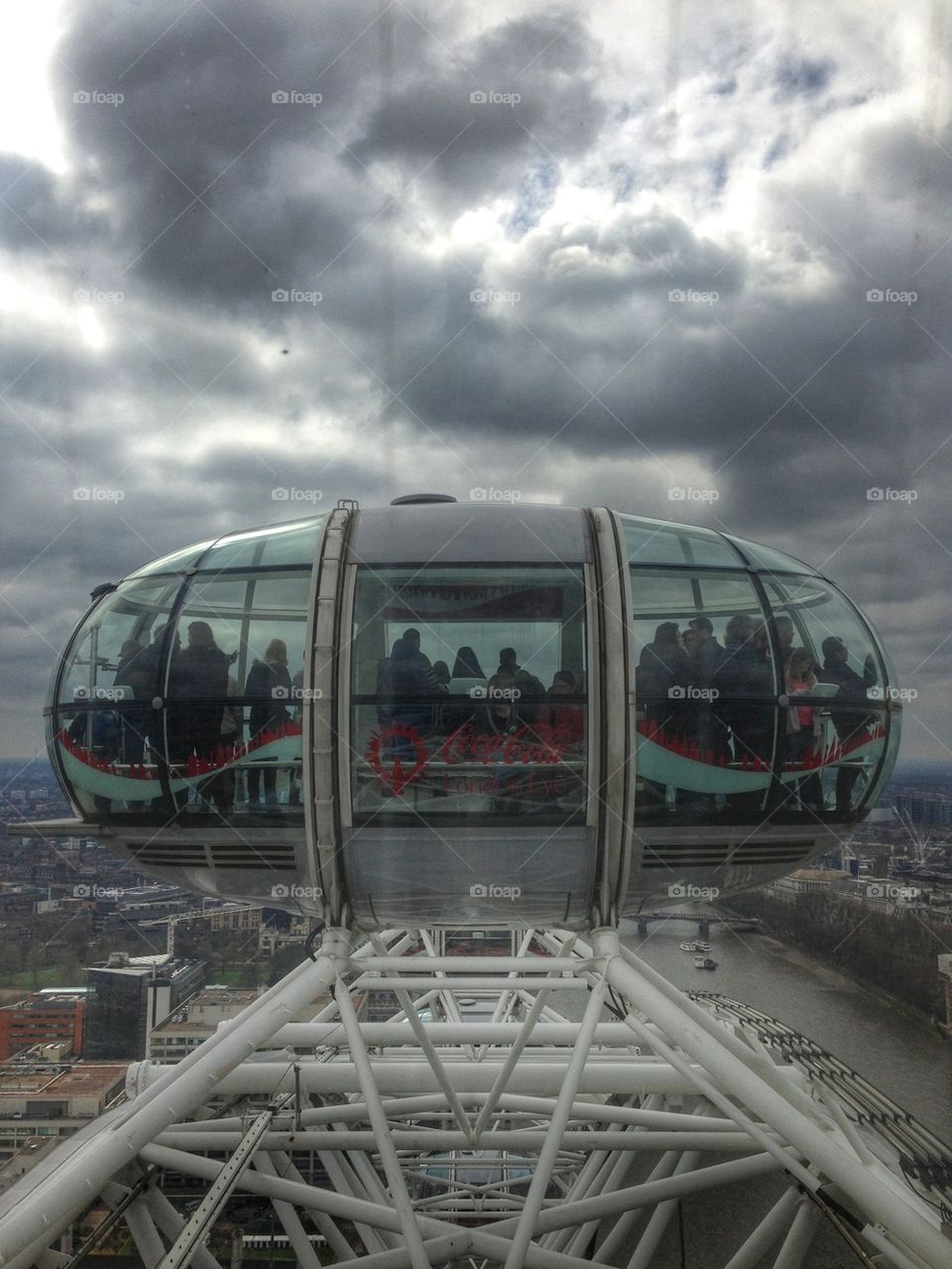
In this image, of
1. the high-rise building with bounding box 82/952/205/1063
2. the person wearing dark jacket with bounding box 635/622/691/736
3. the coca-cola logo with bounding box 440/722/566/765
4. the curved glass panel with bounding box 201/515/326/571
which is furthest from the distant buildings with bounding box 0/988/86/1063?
the person wearing dark jacket with bounding box 635/622/691/736

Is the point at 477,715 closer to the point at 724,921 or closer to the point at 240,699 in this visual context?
the point at 240,699

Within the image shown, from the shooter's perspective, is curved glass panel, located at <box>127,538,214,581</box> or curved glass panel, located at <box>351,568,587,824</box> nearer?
curved glass panel, located at <box>351,568,587,824</box>

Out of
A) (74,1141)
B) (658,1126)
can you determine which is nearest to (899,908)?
(658,1126)

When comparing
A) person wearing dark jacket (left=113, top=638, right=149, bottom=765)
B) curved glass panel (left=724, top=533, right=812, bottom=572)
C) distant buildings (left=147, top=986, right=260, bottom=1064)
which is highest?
curved glass panel (left=724, top=533, right=812, bottom=572)

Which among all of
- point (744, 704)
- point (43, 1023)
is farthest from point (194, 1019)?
point (744, 704)

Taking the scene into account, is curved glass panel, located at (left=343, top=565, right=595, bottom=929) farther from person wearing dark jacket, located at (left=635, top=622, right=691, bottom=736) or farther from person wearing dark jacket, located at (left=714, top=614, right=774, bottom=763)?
person wearing dark jacket, located at (left=714, top=614, right=774, bottom=763)

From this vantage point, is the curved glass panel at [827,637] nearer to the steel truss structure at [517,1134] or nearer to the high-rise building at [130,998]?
the steel truss structure at [517,1134]
